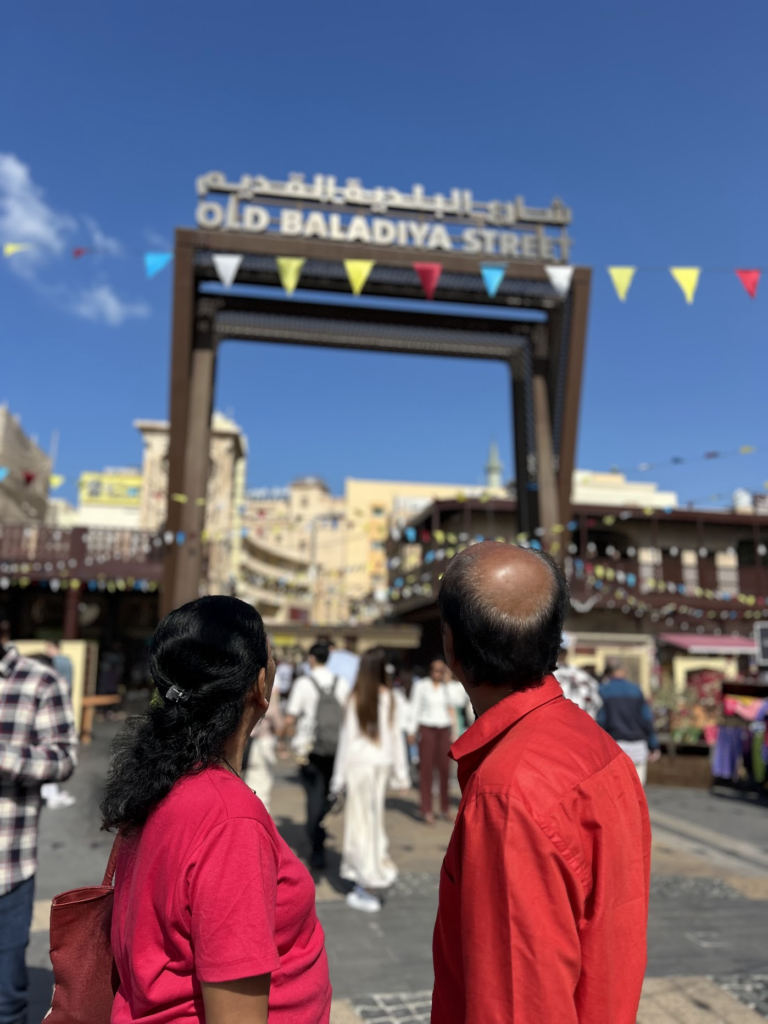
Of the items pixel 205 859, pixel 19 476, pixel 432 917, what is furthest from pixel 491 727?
pixel 19 476

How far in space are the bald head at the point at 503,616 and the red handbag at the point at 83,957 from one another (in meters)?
0.91

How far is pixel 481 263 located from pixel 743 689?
7929 mm

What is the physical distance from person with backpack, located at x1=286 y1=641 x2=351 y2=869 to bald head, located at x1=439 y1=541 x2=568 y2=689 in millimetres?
4948

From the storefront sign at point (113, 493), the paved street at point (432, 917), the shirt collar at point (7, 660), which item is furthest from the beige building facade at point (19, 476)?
the shirt collar at point (7, 660)

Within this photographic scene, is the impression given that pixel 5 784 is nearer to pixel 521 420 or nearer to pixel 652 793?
pixel 652 793

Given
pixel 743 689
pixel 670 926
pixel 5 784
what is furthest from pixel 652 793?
pixel 5 784

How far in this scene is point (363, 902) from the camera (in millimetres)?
5277

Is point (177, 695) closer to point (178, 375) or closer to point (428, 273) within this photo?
point (428, 273)

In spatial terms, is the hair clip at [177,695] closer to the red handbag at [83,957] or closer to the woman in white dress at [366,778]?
the red handbag at [83,957]

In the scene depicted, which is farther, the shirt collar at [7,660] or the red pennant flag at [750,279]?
the red pennant flag at [750,279]

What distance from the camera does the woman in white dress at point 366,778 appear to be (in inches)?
213

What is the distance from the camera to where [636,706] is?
7.68 metres

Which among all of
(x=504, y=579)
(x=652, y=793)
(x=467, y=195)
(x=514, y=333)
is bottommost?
(x=652, y=793)

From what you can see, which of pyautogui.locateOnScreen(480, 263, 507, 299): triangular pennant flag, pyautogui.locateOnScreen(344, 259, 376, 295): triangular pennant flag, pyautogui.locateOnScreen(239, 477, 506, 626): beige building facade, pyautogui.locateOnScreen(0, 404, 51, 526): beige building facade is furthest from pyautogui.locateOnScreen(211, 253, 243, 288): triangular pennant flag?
pyautogui.locateOnScreen(239, 477, 506, 626): beige building facade
